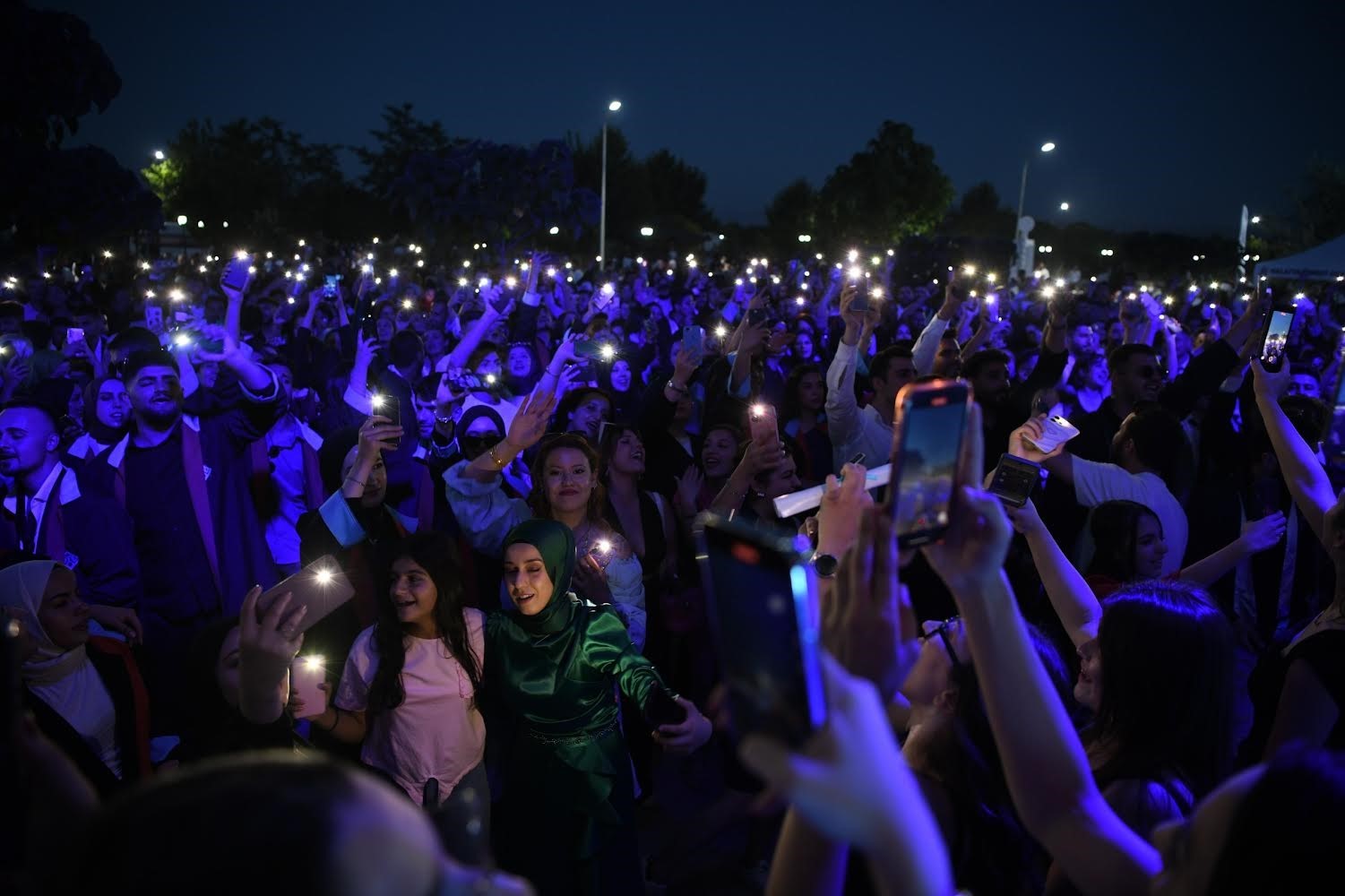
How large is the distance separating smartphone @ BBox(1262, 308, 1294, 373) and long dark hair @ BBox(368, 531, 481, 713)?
442 centimetres

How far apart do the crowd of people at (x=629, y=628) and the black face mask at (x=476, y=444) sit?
0.06 ft

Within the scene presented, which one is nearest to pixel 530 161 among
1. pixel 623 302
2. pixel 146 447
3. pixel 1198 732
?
pixel 623 302

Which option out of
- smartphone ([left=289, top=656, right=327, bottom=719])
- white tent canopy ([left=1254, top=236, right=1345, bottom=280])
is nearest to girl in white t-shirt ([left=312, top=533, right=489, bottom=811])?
smartphone ([left=289, top=656, right=327, bottom=719])

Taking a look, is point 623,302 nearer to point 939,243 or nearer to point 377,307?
point 377,307

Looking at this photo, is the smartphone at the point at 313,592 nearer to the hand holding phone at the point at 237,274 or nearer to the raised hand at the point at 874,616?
the raised hand at the point at 874,616

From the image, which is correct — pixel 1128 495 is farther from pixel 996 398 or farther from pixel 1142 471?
pixel 996 398

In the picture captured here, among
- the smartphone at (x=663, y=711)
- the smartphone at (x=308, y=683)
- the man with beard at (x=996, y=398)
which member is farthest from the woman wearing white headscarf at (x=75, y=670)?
the man with beard at (x=996, y=398)

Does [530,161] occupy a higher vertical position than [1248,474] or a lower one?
higher

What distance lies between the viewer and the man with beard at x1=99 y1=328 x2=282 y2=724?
14.9 feet

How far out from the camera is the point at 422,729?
11.3ft

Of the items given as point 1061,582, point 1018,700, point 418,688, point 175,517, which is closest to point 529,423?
point 418,688

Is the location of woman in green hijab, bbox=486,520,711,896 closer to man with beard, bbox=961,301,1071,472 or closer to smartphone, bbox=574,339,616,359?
man with beard, bbox=961,301,1071,472

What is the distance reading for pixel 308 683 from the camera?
316 centimetres

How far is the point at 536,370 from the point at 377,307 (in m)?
2.38
